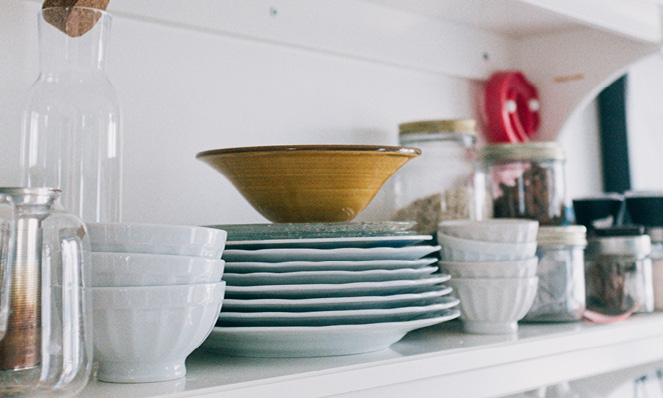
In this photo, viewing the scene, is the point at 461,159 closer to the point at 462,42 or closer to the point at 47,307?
the point at 462,42

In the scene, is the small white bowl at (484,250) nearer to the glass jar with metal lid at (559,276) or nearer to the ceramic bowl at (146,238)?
the glass jar with metal lid at (559,276)

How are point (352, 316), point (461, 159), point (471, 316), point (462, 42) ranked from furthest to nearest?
point (462, 42)
point (461, 159)
point (471, 316)
point (352, 316)

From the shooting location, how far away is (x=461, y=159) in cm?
97

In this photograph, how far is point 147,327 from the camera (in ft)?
1.65

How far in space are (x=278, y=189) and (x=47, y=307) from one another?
0.30 meters

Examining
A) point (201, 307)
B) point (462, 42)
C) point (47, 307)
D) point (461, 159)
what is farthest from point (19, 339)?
point (462, 42)

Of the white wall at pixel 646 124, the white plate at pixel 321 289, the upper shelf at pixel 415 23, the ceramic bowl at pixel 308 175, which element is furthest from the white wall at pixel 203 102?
the white wall at pixel 646 124

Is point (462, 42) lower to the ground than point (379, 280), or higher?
higher

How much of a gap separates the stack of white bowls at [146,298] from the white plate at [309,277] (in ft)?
0.31

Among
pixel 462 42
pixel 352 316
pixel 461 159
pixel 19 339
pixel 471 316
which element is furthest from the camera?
pixel 462 42

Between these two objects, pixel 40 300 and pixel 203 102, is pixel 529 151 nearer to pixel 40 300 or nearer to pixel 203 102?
pixel 203 102

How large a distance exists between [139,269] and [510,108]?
0.84 m

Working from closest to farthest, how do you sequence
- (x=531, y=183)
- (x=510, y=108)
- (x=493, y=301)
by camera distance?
(x=493, y=301), (x=531, y=183), (x=510, y=108)

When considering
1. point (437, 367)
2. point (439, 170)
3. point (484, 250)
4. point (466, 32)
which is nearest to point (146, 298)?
point (437, 367)
